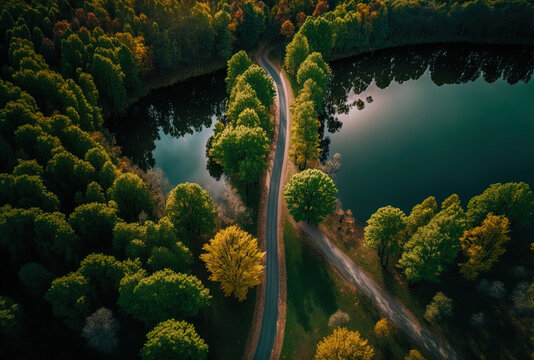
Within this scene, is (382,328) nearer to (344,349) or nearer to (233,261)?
(344,349)

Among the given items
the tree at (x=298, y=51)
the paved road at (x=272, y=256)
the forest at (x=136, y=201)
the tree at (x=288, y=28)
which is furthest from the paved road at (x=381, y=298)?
the tree at (x=288, y=28)

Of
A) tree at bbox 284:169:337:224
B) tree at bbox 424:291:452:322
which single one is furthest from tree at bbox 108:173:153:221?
tree at bbox 424:291:452:322

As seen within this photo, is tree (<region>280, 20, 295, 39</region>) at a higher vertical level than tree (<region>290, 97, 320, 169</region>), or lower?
higher

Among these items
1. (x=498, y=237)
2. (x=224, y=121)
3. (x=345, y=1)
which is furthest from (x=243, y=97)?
(x=345, y=1)

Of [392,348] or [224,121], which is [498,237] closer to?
[392,348]

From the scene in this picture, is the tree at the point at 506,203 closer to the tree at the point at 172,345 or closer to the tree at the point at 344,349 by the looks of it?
the tree at the point at 344,349

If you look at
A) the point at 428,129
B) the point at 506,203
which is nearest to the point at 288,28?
the point at 428,129

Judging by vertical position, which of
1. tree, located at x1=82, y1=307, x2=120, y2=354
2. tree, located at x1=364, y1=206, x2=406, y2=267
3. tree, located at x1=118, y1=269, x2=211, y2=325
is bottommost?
tree, located at x1=82, y1=307, x2=120, y2=354

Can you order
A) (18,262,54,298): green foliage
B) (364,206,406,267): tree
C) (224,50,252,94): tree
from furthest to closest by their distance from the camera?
(224,50,252,94): tree
(364,206,406,267): tree
(18,262,54,298): green foliage

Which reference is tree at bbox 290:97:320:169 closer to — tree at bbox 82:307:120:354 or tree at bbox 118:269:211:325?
tree at bbox 118:269:211:325
